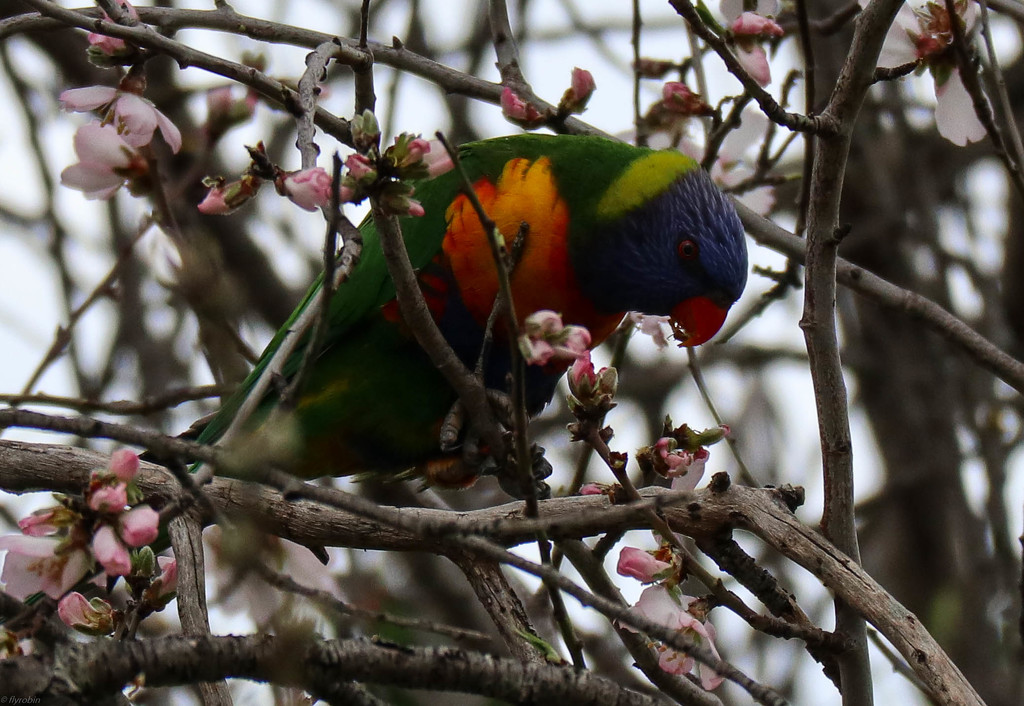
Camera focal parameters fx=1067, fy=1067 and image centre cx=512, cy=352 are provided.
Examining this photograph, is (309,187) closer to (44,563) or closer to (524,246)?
(44,563)

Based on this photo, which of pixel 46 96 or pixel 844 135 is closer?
pixel 844 135

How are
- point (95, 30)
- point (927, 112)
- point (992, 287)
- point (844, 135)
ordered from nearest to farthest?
point (95, 30)
point (844, 135)
point (992, 287)
point (927, 112)

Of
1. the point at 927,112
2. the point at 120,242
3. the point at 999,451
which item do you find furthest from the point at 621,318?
the point at 927,112

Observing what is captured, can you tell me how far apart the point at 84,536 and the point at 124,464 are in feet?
0.43

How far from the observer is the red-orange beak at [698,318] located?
2.87m

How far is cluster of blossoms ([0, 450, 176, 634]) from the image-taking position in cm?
162

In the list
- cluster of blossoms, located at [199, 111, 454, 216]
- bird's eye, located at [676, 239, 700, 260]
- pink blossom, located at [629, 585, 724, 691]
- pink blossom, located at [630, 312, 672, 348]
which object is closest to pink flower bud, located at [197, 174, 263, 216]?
cluster of blossoms, located at [199, 111, 454, 216]

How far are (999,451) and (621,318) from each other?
2.25 m

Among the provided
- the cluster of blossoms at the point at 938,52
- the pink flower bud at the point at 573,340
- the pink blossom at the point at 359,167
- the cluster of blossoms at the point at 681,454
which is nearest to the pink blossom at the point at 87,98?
the pink blossom at the point at 359,167

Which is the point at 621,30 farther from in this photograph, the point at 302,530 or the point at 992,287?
the point at 302,530

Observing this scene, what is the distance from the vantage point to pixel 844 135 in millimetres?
2021

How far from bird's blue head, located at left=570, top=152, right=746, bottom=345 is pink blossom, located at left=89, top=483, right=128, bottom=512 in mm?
1489

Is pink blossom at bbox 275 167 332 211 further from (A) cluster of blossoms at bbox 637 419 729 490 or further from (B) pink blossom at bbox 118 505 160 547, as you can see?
(A) cluster of blossoms at bbox 637 419 729 490

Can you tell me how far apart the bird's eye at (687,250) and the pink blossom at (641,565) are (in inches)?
39.0
